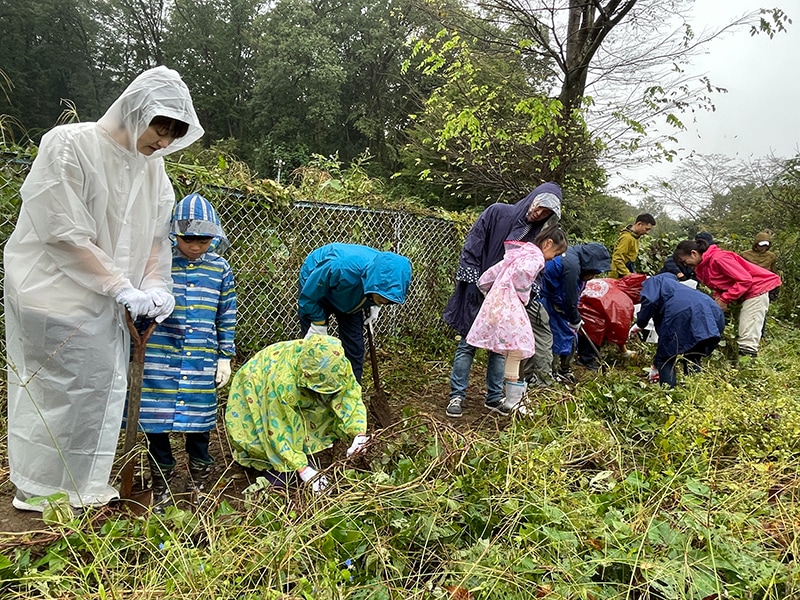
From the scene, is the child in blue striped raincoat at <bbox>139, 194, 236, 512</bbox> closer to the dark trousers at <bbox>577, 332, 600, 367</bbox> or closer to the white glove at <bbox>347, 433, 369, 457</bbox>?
the white glove at <bbox>347, 433, 369, 457</bbox>

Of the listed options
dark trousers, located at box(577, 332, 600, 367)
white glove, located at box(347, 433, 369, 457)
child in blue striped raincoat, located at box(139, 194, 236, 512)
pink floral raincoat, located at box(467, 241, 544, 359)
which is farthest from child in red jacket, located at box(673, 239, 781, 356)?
child in blue striped raincoat, located at box(139, 194, 236, 512)

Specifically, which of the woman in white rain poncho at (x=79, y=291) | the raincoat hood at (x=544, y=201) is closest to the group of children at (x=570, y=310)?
the raincoat hood at (x=544, y=201)

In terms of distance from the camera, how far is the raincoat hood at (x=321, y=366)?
86.0 inches

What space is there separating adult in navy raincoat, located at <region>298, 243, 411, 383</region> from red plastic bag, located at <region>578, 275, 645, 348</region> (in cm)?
252

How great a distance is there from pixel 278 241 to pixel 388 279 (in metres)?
1.49

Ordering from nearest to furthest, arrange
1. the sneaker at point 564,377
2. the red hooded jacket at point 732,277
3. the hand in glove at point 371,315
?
the hand in glove at point 371,315 → the sneaker at point 564,377 → the red hooded jacket at point 732,277

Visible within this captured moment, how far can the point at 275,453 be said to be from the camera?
227 centimetres

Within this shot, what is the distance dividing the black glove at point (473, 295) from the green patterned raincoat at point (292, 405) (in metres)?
1.50

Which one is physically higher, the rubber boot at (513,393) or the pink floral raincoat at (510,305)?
the pink floral raincoat at (510,305)

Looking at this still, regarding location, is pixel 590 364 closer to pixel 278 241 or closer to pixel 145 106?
pixel 278 241

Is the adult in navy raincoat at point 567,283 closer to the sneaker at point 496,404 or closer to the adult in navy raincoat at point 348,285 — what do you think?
the sneaker at point 496,404

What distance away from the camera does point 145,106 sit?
72.5 inches

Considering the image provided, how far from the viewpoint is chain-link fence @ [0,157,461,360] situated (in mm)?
3550

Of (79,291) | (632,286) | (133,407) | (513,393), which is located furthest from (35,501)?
(632,286)
